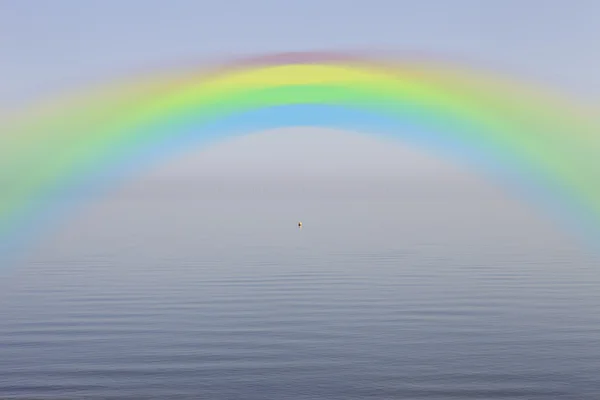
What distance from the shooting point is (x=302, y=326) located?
2778 inches

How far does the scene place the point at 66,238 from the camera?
175375mm

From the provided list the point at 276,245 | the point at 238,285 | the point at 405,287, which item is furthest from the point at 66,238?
the point at 405,287

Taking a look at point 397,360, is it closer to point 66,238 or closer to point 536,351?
point 536,351

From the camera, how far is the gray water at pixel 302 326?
2117 inches

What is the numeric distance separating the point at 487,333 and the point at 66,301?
3868 cm

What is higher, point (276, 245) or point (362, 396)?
point (276, 245)

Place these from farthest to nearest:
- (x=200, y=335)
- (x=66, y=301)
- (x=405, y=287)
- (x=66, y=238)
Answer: (x=66, y=238) < (x=405, y=287) < (x=66, y=301) < (x=200, y=335)

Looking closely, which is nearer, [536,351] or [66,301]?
[536,351]

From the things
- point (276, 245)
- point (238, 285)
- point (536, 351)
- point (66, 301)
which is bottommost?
point (536, 351)

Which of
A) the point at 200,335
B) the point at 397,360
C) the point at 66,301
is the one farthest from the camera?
the point at 66,301

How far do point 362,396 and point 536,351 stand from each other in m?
15.9

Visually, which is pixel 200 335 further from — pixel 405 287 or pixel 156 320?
pixel 405 287

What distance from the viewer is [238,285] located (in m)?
95.6

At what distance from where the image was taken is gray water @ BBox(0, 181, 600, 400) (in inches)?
2117
